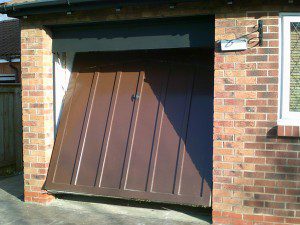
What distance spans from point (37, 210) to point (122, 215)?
125 centimetres

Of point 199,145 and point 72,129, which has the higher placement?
point 72,129

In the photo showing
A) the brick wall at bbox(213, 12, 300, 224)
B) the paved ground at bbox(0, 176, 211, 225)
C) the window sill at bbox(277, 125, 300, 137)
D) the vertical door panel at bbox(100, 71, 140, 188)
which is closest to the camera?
the window sill at bbox(277, 125, 300, 137)

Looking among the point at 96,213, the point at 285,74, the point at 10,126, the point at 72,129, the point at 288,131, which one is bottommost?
the point at 96,213

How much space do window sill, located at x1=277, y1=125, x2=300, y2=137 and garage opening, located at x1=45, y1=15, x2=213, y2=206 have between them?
39.8 inches

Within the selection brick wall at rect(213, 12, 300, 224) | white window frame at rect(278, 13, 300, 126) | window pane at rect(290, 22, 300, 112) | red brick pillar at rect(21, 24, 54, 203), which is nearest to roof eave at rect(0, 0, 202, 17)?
red brick pillar at rect(21, 24, 54, 203)

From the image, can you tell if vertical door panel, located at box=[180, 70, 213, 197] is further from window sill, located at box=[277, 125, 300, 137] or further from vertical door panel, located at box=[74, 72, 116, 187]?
vertical door panel, located at box=[74, 72, 116, 187]

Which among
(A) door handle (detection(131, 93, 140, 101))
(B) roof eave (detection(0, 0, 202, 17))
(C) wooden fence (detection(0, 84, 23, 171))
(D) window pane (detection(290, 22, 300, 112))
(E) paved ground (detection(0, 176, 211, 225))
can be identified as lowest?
(E) paved ground (detection(0, 176, 211, 225))

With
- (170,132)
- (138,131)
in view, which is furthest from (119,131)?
(170,132)

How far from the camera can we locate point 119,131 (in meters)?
5.41

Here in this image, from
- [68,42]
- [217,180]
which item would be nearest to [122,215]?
[217,180]

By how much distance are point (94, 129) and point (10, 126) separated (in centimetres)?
304

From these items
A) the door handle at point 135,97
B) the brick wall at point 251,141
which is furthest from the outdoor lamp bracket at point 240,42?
the door handle at point 135,97

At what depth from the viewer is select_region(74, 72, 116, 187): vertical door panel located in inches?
210

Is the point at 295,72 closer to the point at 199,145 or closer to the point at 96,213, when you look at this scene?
the point at 199,145
